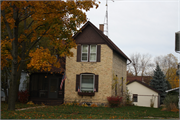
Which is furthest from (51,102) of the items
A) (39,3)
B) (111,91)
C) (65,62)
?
(39,3)

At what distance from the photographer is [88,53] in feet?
70.0

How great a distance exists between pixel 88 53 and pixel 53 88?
5.91 meters

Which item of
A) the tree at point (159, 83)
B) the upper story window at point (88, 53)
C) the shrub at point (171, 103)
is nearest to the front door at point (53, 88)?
the upper story window at point (88, 53)

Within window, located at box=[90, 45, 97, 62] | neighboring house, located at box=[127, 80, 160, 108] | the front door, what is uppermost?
window, located at box=[90, 45, 97, 62]

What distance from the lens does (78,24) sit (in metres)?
14.6

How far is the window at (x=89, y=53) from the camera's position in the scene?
21312mm

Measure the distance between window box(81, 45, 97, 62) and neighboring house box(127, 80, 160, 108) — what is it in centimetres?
1468

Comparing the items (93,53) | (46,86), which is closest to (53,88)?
(46,86)

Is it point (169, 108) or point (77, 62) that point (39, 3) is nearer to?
point (77, 62)

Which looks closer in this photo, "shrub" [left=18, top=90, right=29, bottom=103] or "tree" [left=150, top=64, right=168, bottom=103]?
"shrub" [left=18, top=90, right=29, bottom=103]

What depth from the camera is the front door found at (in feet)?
76.9

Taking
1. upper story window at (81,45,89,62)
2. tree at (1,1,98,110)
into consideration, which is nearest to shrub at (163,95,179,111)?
upper story window at (81,45,89,62)

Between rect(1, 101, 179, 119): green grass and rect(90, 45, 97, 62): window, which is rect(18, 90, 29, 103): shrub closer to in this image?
rect(1, 101, 179, 119): green grass

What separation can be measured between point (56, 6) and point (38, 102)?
39.7ft
